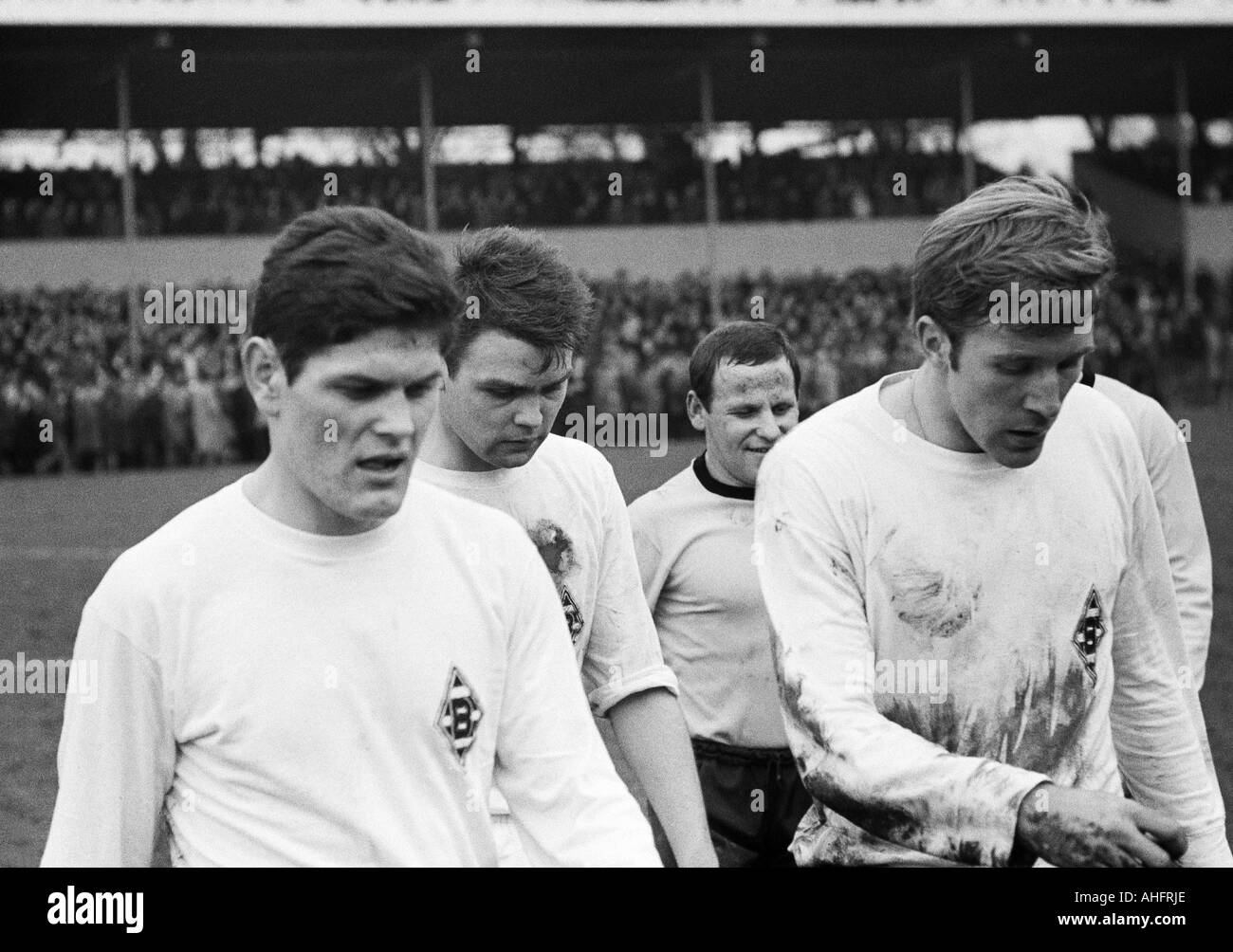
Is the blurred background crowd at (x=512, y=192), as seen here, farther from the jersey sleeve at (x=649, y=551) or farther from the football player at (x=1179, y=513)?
the football player at (x=1179, y=513)

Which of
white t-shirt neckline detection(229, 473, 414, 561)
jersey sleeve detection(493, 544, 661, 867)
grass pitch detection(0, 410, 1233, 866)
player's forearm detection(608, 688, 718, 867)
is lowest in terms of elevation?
grass pitch detection(0, 410, 1233, 866)

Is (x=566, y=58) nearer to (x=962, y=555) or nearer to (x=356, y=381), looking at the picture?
(x=962, y=555)

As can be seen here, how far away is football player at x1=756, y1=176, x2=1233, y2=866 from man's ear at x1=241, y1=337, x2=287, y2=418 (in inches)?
32.3

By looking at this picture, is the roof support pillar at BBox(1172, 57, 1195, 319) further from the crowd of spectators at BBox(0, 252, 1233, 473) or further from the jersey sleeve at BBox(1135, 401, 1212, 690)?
the jersey sleeve at BBox(1135, 401, 1212, 690)

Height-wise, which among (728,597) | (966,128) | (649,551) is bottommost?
(728,597)

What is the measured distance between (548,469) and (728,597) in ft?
2.71

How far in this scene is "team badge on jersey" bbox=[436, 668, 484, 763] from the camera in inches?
87.2

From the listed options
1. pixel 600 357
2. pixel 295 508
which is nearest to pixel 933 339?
pixel 295 508

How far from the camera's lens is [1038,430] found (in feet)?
8.61

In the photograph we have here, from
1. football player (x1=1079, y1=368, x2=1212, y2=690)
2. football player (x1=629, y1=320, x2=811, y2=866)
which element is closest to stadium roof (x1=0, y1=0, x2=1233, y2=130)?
football player (x1=629, y1=320, x2=811, y2=866)

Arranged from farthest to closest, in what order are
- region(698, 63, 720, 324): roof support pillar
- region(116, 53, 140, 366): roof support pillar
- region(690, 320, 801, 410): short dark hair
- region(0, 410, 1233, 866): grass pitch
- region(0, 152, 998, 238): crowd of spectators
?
region(698, 63, 720, 324): roof support pillar, region(0, 152, 998, 238): crowd of spectators, region(116, 53, 140, 366): roof support pillar, region(0, 410, 1233, 866): grass pitch, region(690, 320, 801, 410): short dark hair

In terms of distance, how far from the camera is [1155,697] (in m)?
2.81

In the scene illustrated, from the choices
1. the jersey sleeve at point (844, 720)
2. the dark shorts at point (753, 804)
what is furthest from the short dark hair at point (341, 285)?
the dark shorts at point (753, 804)
